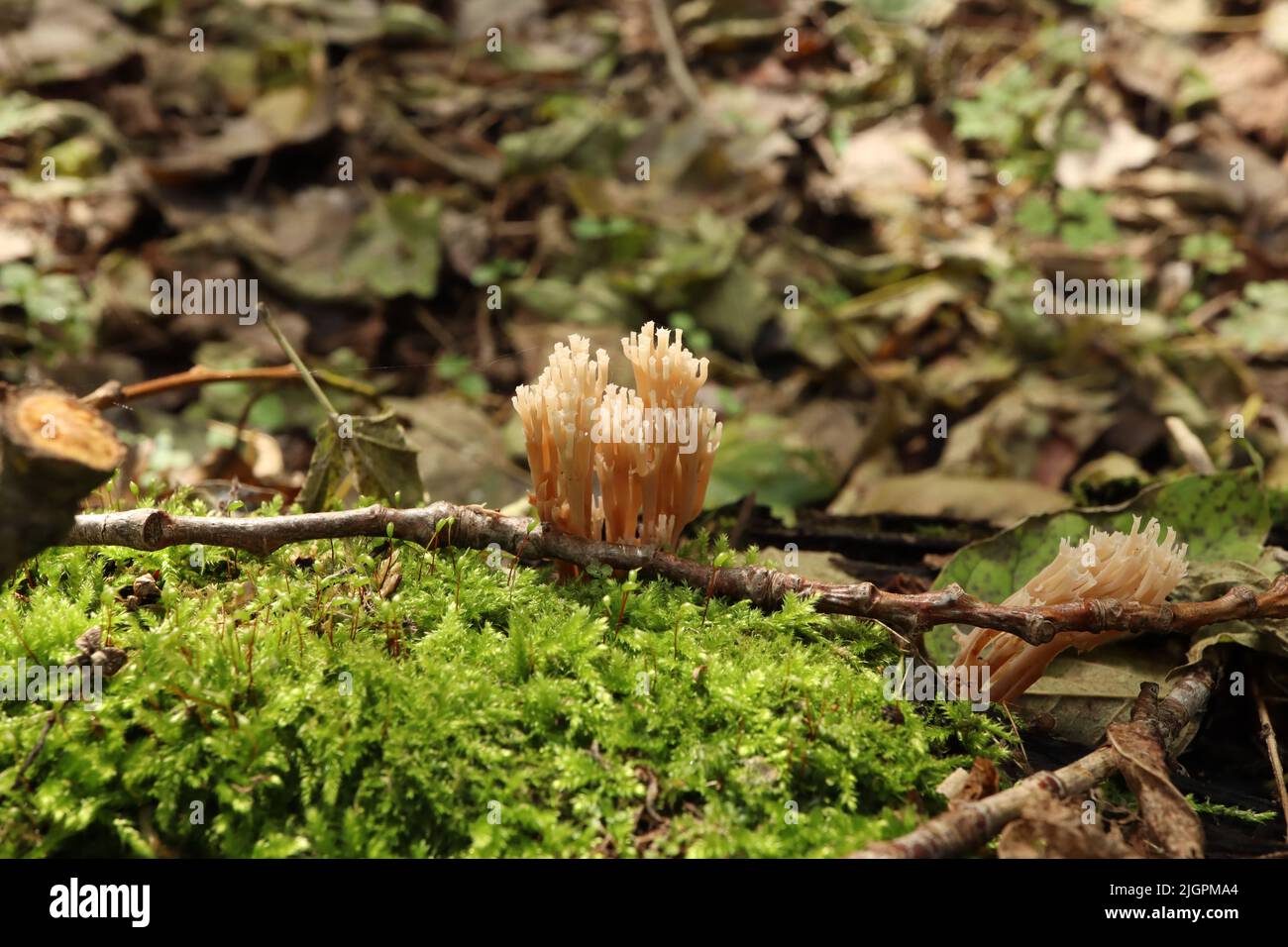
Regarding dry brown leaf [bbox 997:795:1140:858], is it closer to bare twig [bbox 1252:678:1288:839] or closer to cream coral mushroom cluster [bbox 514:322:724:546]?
bare twig [bbox 1252:678:1288:839]

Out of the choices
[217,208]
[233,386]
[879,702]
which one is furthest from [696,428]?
[217,208]

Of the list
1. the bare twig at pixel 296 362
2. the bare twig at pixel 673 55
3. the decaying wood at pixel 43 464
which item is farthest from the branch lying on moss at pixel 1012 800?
the bare twig at pixel 673 55

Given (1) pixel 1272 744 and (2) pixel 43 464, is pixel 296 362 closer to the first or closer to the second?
(2) pixel 43 464

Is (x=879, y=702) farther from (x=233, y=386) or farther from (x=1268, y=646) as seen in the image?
(x=233, y=386)

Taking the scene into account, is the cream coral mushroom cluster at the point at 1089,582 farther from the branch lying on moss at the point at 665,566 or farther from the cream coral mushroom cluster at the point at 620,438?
the cream coral mushroom cluster at the point at 620,438

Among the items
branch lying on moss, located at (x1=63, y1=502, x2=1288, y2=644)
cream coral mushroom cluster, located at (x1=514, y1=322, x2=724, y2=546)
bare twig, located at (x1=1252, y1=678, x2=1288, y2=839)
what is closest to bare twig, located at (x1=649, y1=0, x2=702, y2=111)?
cream coral mushroom cluster, located at (x1=514, y1=322, x2=724, y2=546)

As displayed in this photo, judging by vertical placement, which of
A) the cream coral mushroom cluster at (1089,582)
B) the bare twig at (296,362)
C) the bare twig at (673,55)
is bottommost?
the cream coral mushroom cluster at (1089,582)

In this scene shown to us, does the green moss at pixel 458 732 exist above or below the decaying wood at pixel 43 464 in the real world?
below
